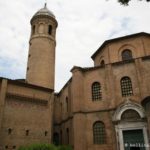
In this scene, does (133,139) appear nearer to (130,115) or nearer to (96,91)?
(130,115)

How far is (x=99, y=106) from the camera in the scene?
1889 centimetres

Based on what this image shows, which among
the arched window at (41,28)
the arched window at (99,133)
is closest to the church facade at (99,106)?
the arched window at (99,133)

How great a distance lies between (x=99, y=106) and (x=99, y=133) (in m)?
2.40

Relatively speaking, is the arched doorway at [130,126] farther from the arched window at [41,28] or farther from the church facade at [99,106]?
the arched window at [41,28]

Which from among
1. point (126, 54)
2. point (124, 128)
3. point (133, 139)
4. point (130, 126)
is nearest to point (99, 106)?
point (124, 128)

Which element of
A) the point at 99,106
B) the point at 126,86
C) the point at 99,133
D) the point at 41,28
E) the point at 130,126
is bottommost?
the point at 99,133

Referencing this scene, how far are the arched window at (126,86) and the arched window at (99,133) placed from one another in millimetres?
3428

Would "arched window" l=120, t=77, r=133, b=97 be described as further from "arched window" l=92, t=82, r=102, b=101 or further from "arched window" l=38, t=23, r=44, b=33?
"arched window" l=38, t=23, r=44, b=33

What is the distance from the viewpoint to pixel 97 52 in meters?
24.0

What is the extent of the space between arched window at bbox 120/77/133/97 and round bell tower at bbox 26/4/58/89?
392 inches

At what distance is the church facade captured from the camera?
1717 centimetres

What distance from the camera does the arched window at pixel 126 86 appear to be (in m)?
18.4

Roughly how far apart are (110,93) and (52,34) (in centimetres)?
1426

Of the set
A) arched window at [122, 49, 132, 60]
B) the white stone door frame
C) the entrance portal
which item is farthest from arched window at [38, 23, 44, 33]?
the entrance portal
